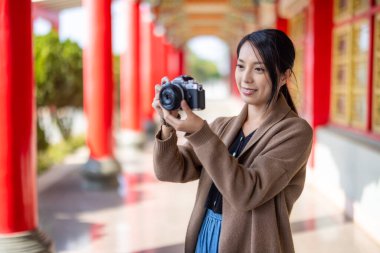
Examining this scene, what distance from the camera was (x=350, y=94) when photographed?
7.37 m

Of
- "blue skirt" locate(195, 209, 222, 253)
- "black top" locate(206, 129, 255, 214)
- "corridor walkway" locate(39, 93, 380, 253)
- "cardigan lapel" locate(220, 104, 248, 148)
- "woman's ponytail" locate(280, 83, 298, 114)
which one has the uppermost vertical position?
"woman's ponytail" locate(280, 83, 298, 114)

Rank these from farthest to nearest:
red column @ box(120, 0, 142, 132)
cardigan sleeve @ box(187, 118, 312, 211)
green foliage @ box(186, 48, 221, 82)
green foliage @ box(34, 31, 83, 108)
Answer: green foliage @ box(186, 48, 221, 82), red column @ box(120, 0, 142, 132), green foliage @ box(34, 31, 83, 108), cardigan sleeve @ box(187, 118, 312, 211)

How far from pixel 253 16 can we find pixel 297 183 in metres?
12.9

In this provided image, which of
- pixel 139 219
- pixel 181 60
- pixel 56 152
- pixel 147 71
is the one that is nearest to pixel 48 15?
pixel 147 71

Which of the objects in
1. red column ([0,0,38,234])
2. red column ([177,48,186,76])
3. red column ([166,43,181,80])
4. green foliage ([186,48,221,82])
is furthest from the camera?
green foliage ([186,48,221,82])

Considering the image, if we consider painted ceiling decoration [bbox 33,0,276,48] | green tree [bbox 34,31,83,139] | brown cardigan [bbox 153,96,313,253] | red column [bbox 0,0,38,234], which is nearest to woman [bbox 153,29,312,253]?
brown cardigan [bbox 153,96,313,253]

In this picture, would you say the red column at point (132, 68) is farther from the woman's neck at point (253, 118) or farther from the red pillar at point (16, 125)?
the woman's neck at point (253, 118)

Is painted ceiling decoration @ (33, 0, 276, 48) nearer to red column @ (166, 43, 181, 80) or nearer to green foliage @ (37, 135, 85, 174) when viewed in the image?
red column @ (166, 43, 181, 80)

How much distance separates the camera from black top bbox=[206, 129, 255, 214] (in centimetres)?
205

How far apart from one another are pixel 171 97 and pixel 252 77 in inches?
11.4

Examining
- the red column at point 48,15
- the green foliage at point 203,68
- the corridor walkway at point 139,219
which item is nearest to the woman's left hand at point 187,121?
the corridor walkway at point 139,219

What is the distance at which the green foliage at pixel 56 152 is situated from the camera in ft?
32.5

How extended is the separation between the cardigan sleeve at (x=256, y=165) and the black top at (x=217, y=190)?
0.14 meters

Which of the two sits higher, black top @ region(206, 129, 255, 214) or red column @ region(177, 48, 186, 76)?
red column @ region(177, 48, 186, 76)
